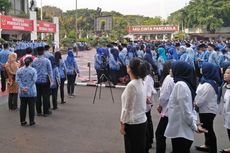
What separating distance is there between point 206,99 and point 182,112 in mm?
Result: 1172

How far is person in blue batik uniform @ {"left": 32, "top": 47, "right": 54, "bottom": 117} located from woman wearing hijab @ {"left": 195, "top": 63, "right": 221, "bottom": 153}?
4.41 meters

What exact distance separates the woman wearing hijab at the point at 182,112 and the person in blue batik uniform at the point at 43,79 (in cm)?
486

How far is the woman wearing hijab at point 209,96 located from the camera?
5.67 metres

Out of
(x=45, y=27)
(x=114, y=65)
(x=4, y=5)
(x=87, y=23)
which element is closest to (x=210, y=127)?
(x=114, y=65)

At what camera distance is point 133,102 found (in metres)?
4.48

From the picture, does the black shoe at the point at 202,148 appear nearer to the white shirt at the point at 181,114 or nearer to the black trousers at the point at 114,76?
the white shirt at the point at 181,114

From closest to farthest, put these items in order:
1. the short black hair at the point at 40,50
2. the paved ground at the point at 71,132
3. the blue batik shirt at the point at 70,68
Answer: the paved ground at the point at 71,132
the short black hair at the point at 40,50
the blue batik shirt at the point at 70,68

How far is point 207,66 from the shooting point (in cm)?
571

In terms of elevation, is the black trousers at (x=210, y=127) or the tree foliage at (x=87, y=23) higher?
the tree foliage at (x=87, y=23)

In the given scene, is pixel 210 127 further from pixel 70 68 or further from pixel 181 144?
pixel 70 68

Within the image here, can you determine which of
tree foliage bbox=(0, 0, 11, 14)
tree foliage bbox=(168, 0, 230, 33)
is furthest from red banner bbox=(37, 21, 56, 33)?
tree foliage bbox=(168, 0, 230, 33)

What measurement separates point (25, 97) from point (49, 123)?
89 centimetres

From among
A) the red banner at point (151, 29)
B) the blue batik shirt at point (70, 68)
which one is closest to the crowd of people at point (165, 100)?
the blue batik shirt at point (70, 68)

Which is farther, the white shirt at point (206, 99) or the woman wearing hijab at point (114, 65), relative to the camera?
the woman wearing hijab at point (114, 65)
